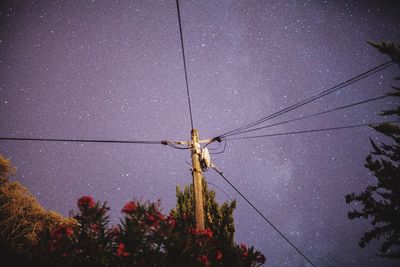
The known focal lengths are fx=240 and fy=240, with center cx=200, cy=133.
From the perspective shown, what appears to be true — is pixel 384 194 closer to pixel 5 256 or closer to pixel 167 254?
pixel 167 254

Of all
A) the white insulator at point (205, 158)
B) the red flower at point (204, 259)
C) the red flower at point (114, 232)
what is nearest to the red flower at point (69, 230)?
the red flower at point (114, 232)

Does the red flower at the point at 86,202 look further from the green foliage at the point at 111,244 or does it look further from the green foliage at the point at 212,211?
the green foliage at the point at 212,211

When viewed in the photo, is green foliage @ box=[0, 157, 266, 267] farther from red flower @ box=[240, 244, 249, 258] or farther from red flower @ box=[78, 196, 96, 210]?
red flower @ box=[240, 244, 249, 258]

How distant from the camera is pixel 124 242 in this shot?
4.08 m

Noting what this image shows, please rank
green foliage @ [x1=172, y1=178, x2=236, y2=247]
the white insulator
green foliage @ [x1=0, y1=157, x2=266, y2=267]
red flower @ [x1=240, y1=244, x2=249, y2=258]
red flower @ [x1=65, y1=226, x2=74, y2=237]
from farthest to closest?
green foliage @ [x1=172, y1=178, x2=236, y2=247], the white insulator, red flower @ [x1=240, y1=244, x2=249, y2=258], red flower @ [x1=65, y1=226, x2=74, y2=237], green foliage @ [x1=0, y1=157, x2=266, y2=267]

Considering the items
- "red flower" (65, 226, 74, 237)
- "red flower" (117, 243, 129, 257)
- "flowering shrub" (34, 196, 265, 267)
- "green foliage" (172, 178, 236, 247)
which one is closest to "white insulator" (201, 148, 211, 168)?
"green foliage" (172, 178, 236, 247)

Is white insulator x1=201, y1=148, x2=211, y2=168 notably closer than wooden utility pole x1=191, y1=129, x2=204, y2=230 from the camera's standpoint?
No

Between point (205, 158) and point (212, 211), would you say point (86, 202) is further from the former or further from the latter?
point (212, 211)

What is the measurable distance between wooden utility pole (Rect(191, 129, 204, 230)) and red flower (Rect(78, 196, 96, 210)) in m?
2.89

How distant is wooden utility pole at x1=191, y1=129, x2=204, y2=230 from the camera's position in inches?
262

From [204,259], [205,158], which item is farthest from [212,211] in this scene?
[204,259]

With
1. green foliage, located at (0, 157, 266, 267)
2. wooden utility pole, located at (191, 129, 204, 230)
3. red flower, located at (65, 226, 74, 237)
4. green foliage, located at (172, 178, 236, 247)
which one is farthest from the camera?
green foliage, located at (172, 178, 236, 247)

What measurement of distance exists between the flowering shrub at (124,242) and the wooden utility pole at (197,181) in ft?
7.00

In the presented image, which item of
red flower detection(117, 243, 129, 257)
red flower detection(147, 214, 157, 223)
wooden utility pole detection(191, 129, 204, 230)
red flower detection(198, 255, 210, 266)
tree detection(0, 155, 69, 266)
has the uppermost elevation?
tree detection(0, 155, 69, 266)
